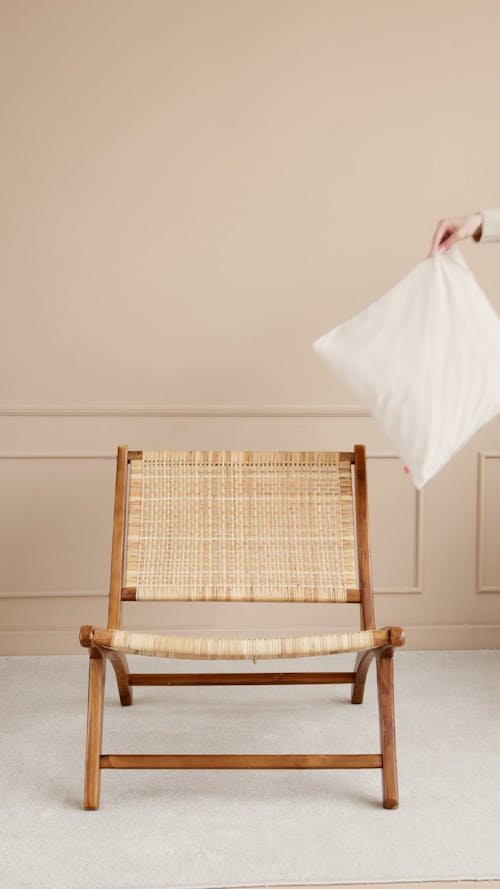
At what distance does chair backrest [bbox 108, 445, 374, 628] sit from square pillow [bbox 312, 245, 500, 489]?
19.1 inches

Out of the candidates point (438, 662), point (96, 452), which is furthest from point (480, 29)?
point (438, 662)

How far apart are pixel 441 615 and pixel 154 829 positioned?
1718 mm

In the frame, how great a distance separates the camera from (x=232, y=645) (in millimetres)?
1923

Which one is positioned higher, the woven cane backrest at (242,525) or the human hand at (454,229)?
the human hand at (454,229)

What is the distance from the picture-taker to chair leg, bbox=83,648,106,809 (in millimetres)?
1994

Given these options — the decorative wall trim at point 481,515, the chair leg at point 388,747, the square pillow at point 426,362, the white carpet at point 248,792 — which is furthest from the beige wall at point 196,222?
the chair leg at point 388,747

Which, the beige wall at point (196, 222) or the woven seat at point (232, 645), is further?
the beige wall at point (196, 222)

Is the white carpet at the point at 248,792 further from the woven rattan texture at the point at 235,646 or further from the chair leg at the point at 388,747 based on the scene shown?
the woven rattan texture at the point at 235,646

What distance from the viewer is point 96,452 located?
3188 millimetres

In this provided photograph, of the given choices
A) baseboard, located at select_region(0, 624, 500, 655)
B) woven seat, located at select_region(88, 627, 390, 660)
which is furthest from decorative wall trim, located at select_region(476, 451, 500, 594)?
woven seat, located at select_region(88, 627, 390, 660)

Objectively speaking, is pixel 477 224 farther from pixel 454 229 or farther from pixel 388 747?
pixel 388 747

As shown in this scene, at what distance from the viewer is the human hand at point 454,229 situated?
2.16 meters

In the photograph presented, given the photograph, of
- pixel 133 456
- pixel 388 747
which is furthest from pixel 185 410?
pixel 388 747

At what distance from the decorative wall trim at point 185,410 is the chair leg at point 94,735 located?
132cm
